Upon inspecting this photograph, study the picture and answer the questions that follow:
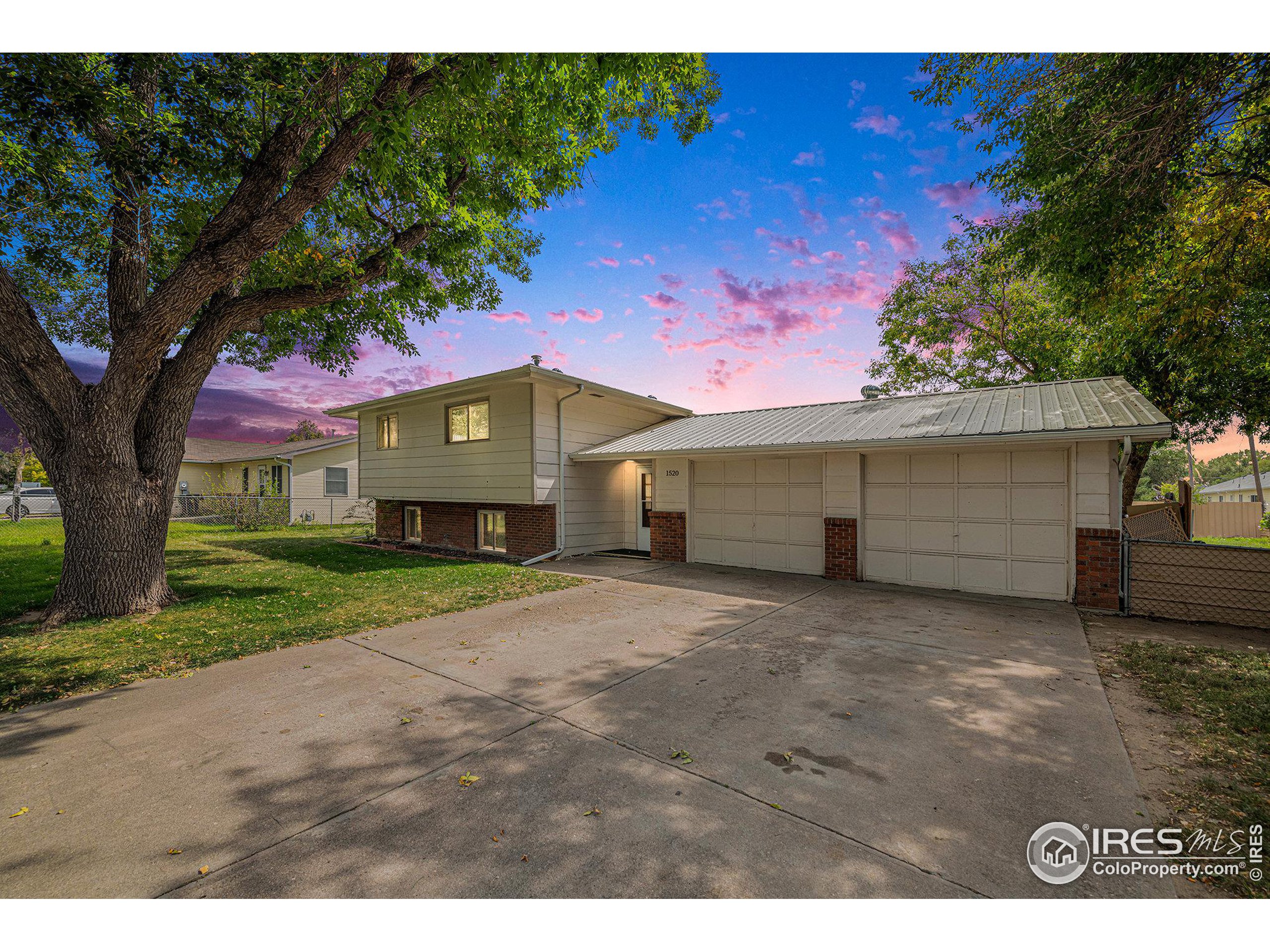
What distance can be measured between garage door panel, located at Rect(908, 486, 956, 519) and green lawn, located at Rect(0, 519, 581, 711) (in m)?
6.38

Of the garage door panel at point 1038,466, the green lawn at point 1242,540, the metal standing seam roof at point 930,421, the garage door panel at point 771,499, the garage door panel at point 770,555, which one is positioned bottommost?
the green lawn at point 1242,540

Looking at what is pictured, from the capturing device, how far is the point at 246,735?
11.9 feet

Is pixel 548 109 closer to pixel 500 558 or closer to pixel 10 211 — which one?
Result: pixel 10 211

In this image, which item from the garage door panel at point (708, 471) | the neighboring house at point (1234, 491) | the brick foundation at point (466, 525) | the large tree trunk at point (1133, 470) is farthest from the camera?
the neighboring house at point (1234, 491)

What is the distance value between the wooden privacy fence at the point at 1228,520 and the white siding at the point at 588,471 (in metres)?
28.8

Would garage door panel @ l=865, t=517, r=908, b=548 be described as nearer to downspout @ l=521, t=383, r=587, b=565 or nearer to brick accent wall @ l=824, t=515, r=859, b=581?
brick accent wall @ l=824, t=515, r=859, b=581

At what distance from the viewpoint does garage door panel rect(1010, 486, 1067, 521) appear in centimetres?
775

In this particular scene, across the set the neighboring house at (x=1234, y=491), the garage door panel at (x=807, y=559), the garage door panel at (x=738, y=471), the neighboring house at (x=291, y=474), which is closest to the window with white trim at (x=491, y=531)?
the garage door panel at (x=738, y=471)

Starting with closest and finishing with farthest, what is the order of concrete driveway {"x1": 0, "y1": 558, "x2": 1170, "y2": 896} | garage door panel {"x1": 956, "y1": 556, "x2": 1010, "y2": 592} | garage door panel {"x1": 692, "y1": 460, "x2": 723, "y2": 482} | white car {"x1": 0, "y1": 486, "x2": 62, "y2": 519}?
concrete driveway {"x1": 0, "y1": 558, "x2": 1170, "y2": 896} < garage door panel {"x1": 956, "y1": 556, "x2": 1010, "y2": 592} < garage door panel {"x1": 692, "y1": 460, "x2": 723, "y2": 482} < white car {"x1": 0, "y1": 486, "x2": 62, "y2": 519}

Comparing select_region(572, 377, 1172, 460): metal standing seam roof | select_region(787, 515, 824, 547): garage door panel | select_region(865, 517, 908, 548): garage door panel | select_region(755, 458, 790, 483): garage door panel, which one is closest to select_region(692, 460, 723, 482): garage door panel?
select_region(572, 377, 1172, 460): metal standing seam roof

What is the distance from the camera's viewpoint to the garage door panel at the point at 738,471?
11.1 metres

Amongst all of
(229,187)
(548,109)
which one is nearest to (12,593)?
(229,187)

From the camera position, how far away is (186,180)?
764cm

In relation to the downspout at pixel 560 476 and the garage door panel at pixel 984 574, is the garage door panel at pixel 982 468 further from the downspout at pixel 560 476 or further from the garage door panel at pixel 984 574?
the downspout at pixel 560 476
